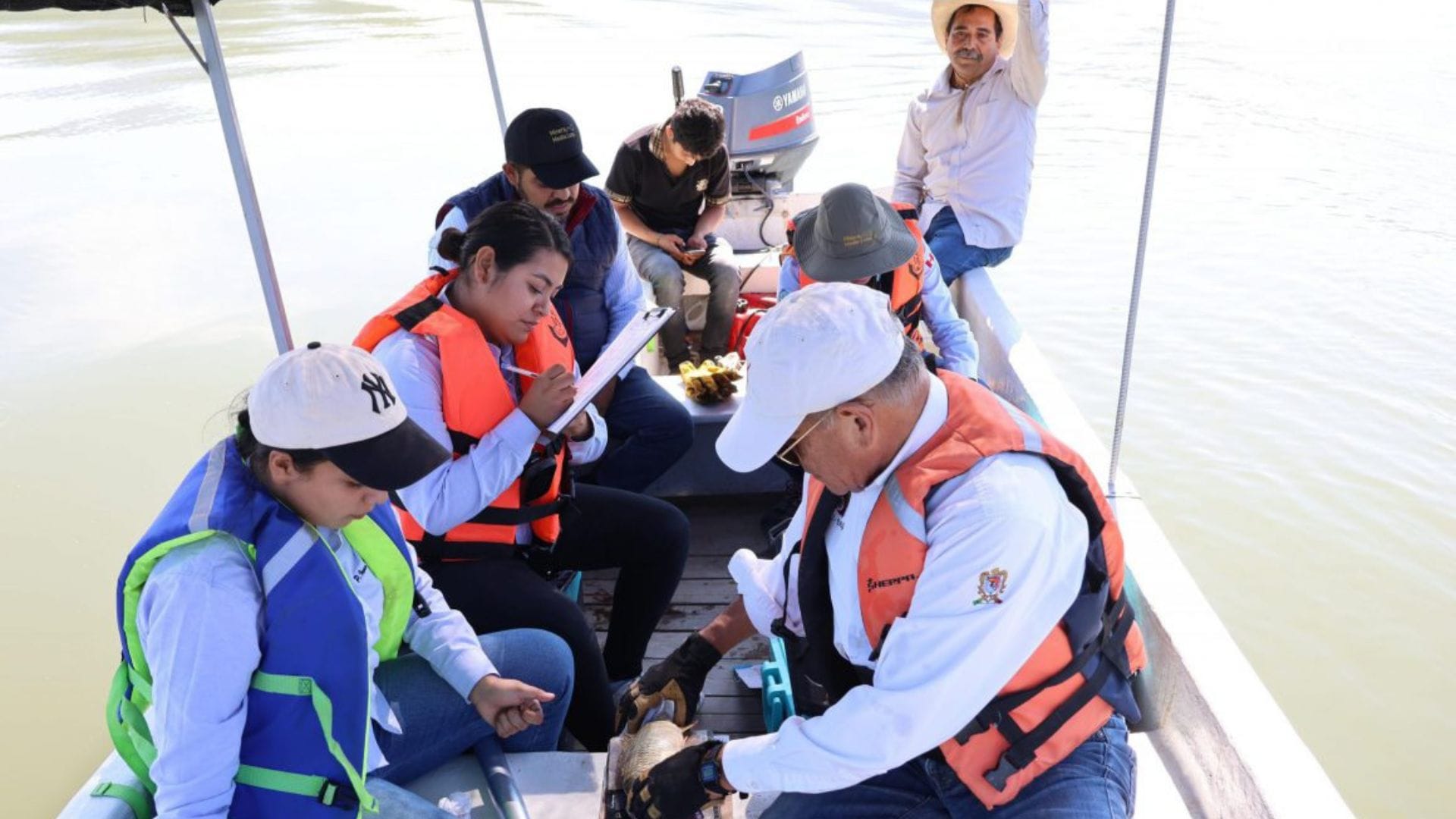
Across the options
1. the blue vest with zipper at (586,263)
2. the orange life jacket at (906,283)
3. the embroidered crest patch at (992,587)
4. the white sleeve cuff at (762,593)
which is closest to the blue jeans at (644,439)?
the blue vest with zipper at (586,263)

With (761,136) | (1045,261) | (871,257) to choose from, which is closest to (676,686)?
(871,257)

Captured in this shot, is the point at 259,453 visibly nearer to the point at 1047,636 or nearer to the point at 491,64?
the point at 1047,636

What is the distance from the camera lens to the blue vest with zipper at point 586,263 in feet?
9.27

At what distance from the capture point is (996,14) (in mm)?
3791

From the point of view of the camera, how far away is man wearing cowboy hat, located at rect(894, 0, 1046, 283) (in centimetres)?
376

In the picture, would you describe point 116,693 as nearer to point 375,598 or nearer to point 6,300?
point 375,598

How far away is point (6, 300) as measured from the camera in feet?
25.6

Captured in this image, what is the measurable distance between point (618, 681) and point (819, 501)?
971mm

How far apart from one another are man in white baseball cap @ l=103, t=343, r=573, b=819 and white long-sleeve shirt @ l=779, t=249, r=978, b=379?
5.70 feet

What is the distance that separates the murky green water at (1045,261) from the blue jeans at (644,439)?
2538 mm

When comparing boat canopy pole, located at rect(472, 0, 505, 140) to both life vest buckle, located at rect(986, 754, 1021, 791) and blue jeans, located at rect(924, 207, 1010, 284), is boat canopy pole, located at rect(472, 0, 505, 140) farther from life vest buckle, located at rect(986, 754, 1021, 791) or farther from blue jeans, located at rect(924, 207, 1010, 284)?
life vest buckle, located at rect(986, 754, 1021, 791)

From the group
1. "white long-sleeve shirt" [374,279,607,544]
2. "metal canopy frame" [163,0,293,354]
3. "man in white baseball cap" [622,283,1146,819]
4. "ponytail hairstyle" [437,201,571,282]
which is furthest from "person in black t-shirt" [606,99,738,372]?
"man in white baseball cap" [622,283,1146,819]

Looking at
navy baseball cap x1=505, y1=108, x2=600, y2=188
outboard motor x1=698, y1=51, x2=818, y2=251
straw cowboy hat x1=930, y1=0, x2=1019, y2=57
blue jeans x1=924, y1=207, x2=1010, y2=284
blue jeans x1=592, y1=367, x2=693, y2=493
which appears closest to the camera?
navy baseball cap x1=505, y1=108, x2=600, y2=188

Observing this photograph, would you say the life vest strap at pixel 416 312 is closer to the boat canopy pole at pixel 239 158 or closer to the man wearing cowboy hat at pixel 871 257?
the boat canopy pole at pixel 239 158
